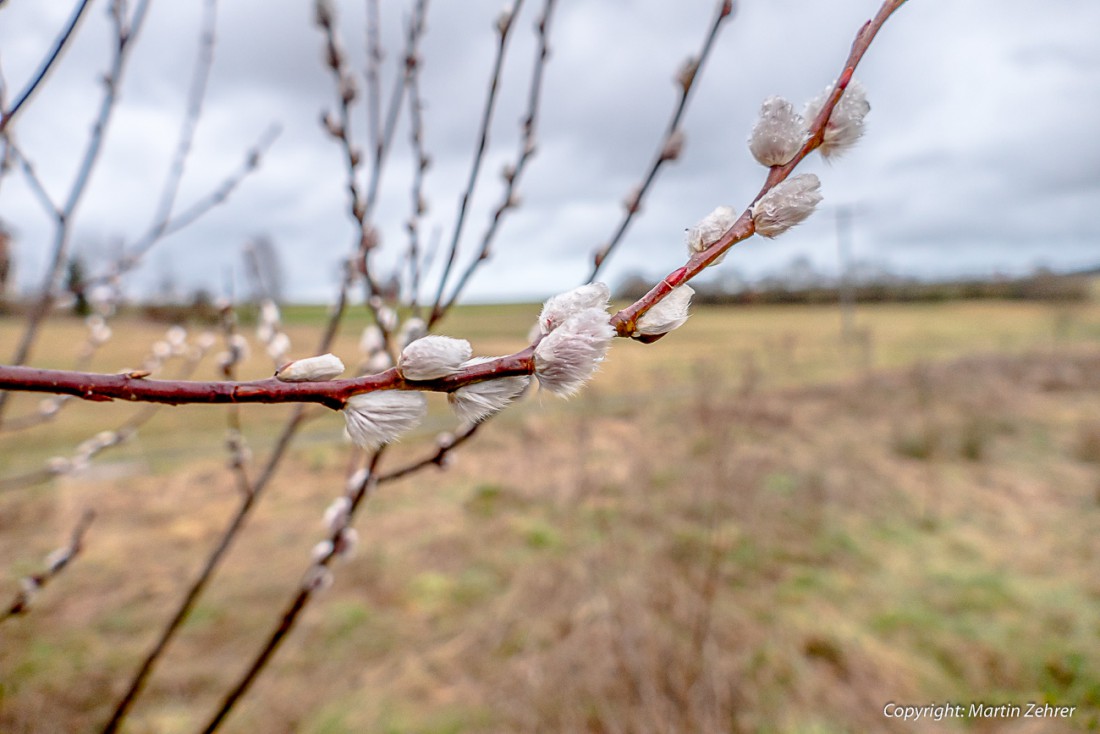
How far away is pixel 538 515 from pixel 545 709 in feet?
7.27

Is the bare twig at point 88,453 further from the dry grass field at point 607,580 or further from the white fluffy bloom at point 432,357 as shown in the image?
the white fluffy bloom at point 432,357

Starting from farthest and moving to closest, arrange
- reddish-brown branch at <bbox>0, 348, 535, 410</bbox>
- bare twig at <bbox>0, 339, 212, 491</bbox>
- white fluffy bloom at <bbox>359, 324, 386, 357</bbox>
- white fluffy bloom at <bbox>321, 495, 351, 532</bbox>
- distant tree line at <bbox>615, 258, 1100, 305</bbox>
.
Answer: distant tree line at <bbox>615, 258, 1100, 305</bbox>, bare twig at <bbox>0, 339, 212, 491</bbox>, white fluffy bloom at <bbox>359, 324, 386, 357</bbox>, white fluffy bloom at <bbox>321, 495, 351, 532</bbox>, reddish-brown branch at <bbox>0, 348, 535, 410</bbox>

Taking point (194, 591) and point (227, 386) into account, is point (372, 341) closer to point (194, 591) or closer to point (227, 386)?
point (194, 591)

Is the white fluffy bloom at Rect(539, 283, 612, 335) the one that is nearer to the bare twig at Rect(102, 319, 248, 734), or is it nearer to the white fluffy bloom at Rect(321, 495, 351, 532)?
the bare twig at Rect(102, 319, 248, 734)

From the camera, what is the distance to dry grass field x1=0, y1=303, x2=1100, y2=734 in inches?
105

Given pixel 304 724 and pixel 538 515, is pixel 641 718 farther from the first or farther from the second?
pixel 538 515

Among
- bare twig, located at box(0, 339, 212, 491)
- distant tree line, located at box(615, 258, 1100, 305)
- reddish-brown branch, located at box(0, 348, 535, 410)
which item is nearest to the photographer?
reddish-brown branch, located at box(0, 348, 535, 410)

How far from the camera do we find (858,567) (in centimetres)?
398

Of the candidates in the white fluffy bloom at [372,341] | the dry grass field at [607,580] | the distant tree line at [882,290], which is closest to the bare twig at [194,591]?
the white fluffy bloom at [372,341]

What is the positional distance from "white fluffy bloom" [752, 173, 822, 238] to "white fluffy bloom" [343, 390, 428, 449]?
0.21 meters

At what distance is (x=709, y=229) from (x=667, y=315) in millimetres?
68

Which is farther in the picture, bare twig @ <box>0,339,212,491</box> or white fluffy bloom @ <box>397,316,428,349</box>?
bare twig @ <box>0,339,212,491</box>

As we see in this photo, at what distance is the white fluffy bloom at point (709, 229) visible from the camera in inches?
14.1

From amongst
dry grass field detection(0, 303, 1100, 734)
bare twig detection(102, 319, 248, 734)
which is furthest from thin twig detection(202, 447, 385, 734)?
dry grass field detection(0, 303, 1100, 734)
